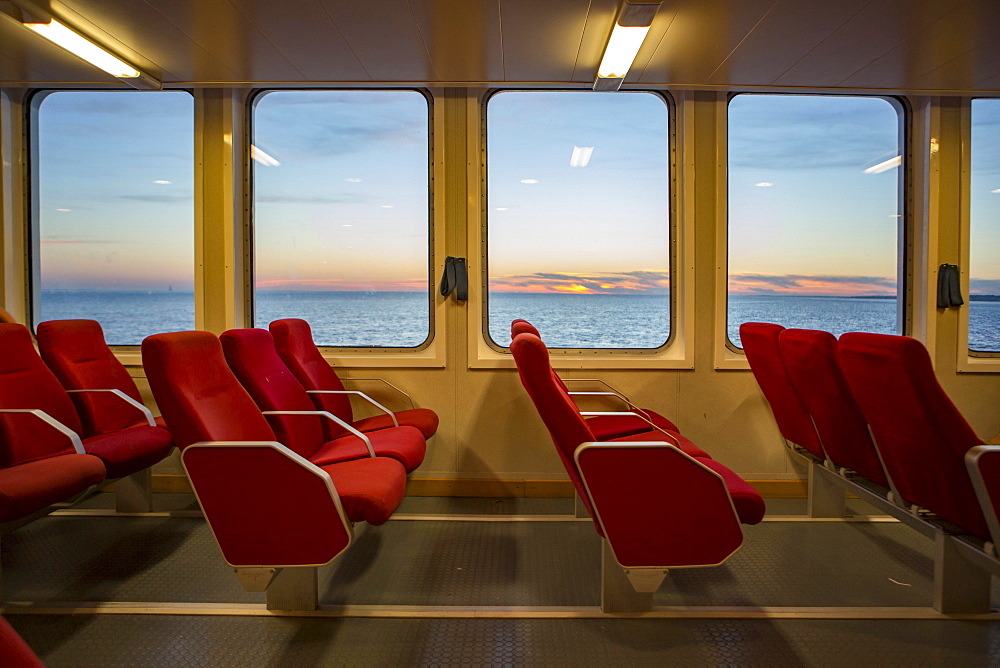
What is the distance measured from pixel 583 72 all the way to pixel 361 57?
4.19 feet

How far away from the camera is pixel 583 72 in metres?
3.30

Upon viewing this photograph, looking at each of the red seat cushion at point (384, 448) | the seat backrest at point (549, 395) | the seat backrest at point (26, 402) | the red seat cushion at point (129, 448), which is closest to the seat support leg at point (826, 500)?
the seat backrest at point (549, 395)

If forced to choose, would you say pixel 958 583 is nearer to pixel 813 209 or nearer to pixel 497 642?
pixel 497 642

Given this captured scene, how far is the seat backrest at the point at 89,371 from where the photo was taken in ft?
9.88

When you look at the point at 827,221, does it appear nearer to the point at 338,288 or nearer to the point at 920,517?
the point at 920,517

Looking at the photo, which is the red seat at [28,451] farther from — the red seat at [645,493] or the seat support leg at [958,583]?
the seat support leg at [958,583]

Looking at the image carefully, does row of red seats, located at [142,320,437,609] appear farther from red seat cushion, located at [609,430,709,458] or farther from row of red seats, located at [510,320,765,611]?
red seat cushion, located at [609,430,709,458]

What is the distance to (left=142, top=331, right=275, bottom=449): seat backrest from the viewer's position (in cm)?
180

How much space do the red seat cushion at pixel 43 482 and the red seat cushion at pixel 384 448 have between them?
87cm

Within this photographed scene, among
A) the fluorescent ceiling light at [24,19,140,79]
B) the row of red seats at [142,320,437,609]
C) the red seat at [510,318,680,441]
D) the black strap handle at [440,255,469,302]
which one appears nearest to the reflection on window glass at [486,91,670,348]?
the black strap handle at [440,255,469,302]

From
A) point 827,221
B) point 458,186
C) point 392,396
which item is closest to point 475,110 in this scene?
point 458,186

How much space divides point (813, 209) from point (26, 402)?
484 centimetres

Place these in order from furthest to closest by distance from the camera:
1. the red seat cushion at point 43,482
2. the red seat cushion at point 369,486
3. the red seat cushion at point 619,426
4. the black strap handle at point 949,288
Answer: the black strap handle at point 949,288
the red seat cushion at point 619,426
the red seat cushion at point 43,482
the red seat cushion at point 369,486

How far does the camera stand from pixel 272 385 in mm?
2691
